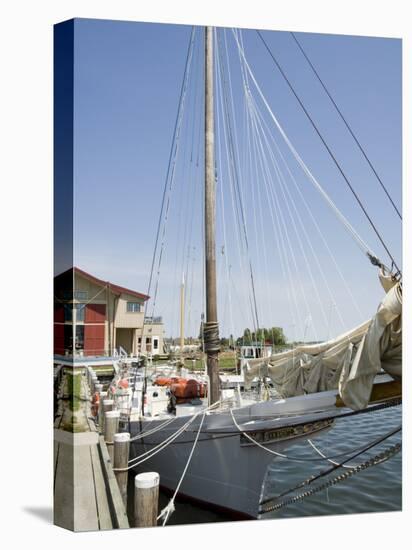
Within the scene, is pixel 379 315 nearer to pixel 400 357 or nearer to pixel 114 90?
pixel 400 357

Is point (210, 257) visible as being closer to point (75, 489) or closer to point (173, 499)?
point (173, 499)

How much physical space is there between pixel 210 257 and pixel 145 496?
92.6 inches

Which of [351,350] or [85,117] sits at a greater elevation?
[85,117]

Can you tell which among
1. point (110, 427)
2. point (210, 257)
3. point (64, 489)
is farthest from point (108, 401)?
point (210, 257)

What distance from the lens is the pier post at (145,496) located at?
148 inches

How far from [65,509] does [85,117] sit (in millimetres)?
3261

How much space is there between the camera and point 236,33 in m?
5.08

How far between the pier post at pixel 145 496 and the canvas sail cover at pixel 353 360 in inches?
63.8

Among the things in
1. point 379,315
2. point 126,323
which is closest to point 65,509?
point 126,323

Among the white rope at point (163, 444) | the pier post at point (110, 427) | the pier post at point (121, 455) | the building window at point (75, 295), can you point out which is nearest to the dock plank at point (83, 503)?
the pier post at point (121, 455)

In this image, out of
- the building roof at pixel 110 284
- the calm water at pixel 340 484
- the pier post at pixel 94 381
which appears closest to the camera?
the building roof at pixel 110 284

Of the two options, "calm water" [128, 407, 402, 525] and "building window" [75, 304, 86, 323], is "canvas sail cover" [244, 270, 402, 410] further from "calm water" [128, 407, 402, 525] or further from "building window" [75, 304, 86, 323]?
"building window" [75, 304, 86, 323]

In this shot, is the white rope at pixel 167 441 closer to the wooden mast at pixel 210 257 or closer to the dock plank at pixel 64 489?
the wooden mast at pixel 210 257

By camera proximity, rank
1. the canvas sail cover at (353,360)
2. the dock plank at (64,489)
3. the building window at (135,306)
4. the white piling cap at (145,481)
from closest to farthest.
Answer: the white piling cap at (145,481) → the canvas sail cover at (353,360) → the dock plank at (64,489) → the building window at (135,306)
